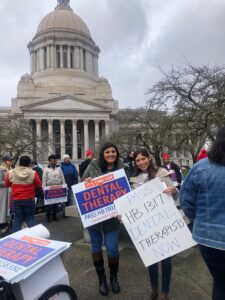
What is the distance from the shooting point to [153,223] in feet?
12.4

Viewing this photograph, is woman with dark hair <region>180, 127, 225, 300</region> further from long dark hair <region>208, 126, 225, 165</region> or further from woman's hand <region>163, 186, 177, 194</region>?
woman's hand <region>163, 186, 177, 194</region>

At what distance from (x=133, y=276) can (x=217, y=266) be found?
2.33 meters

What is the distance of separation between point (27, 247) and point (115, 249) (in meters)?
1.24

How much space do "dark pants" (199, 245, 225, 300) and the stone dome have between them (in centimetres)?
8560

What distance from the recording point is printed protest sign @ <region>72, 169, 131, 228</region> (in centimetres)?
442

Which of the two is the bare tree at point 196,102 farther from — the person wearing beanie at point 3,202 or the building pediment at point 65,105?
the building pediment at point 65,105

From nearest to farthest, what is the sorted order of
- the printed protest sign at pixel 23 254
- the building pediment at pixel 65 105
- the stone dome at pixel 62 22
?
the printed protest sign at pixel 23 254, the building pediment at pixel 65 105, the stone dome at pixel 62 22

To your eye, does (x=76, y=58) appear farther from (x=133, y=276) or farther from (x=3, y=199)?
(x=133, y=276)

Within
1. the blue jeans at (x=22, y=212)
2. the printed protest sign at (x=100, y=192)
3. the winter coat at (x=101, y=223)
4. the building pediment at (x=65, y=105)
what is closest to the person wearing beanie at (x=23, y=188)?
the blue jeans at (x=22, y=212)

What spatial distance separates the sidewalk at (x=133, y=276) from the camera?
4.04 metres

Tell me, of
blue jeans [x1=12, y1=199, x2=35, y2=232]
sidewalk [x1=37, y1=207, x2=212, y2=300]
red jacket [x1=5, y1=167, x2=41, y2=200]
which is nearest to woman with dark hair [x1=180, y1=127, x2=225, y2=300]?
sidewalk [x1=37, y1=207, x2=212, y2=300]

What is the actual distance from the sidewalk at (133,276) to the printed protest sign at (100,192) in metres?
0.98

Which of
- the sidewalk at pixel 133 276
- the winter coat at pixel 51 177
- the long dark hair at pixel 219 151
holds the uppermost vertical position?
the long dark hair at pixel 219 151

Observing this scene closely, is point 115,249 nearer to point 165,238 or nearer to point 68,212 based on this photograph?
point 165,238
